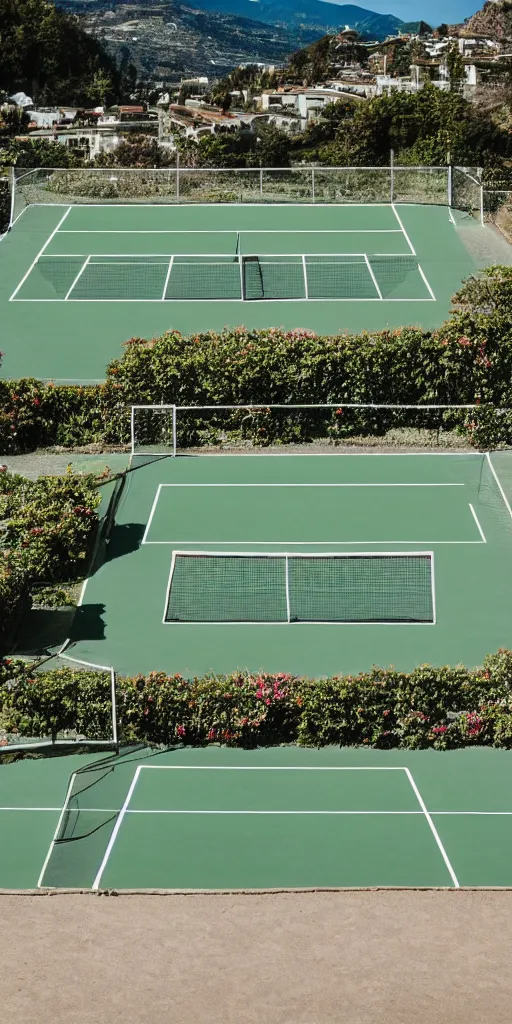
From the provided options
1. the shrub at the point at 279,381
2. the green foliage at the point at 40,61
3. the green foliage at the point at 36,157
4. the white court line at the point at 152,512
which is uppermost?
the green foliage at the point at 40,61

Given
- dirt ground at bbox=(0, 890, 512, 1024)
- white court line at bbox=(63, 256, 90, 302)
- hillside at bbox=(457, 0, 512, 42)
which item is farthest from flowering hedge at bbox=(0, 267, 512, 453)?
hillside at bbox=(457, 0, 512, 42)

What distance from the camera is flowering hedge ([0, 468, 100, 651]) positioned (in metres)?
24.3

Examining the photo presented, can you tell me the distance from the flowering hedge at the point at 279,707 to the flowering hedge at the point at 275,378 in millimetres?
12268

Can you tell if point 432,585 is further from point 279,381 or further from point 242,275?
point 242,275

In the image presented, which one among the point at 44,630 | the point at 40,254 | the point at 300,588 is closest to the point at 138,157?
the point at 40,254

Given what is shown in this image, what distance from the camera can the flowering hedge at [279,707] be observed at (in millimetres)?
20234

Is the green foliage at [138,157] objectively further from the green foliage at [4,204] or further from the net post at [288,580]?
the net post at [288,580]

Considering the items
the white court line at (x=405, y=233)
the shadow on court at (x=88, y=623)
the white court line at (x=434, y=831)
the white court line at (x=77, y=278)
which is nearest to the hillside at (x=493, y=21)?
the white court line at (x=405, y=233)

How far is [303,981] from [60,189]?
1480 inches

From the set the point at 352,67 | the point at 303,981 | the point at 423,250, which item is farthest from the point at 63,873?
the point at 352,67

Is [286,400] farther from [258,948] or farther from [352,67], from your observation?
[352,67]

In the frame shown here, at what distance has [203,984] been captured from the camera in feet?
45.5

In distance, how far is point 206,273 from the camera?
135ft

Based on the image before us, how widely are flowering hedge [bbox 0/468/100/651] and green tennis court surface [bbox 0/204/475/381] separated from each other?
7491mm
